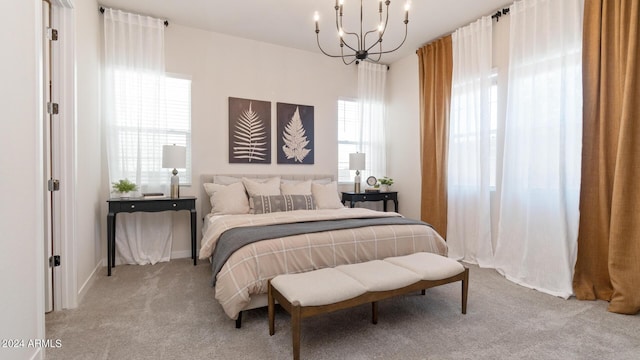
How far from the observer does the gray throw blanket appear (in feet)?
7.30

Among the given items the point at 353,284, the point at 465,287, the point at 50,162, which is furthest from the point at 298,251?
the point at 50,162

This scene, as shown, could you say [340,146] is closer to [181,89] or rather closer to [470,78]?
[470,78]

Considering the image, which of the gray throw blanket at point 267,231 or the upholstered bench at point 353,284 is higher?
the gray throw blanket at point 267,231

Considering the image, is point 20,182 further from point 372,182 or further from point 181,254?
point 372,182

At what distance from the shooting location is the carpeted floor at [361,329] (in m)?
1.86

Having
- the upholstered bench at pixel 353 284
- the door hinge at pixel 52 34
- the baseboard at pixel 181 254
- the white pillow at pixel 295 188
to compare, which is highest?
the door hinge at pixel 52 34

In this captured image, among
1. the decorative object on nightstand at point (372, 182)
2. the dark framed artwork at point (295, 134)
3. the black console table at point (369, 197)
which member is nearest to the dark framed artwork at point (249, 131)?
the dark framed artwork at point (295, 134)

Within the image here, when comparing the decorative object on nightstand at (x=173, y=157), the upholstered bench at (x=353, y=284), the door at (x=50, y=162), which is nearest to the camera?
the upholstered bench at (x=353, y=284)

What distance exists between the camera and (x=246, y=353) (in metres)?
1.85

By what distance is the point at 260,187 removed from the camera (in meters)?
3.79

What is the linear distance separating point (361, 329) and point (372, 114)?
3.62m

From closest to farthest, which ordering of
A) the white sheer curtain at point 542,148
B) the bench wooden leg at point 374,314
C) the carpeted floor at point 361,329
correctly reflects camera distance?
1. the carpeted floor at point 361,329
2. the bench wooden leg at point 374,314
3. the white sheer curtain at point 542,148

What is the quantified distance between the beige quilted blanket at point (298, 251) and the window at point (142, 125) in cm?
136

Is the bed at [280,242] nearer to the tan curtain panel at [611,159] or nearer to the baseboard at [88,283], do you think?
the baseboard at [88,283]
